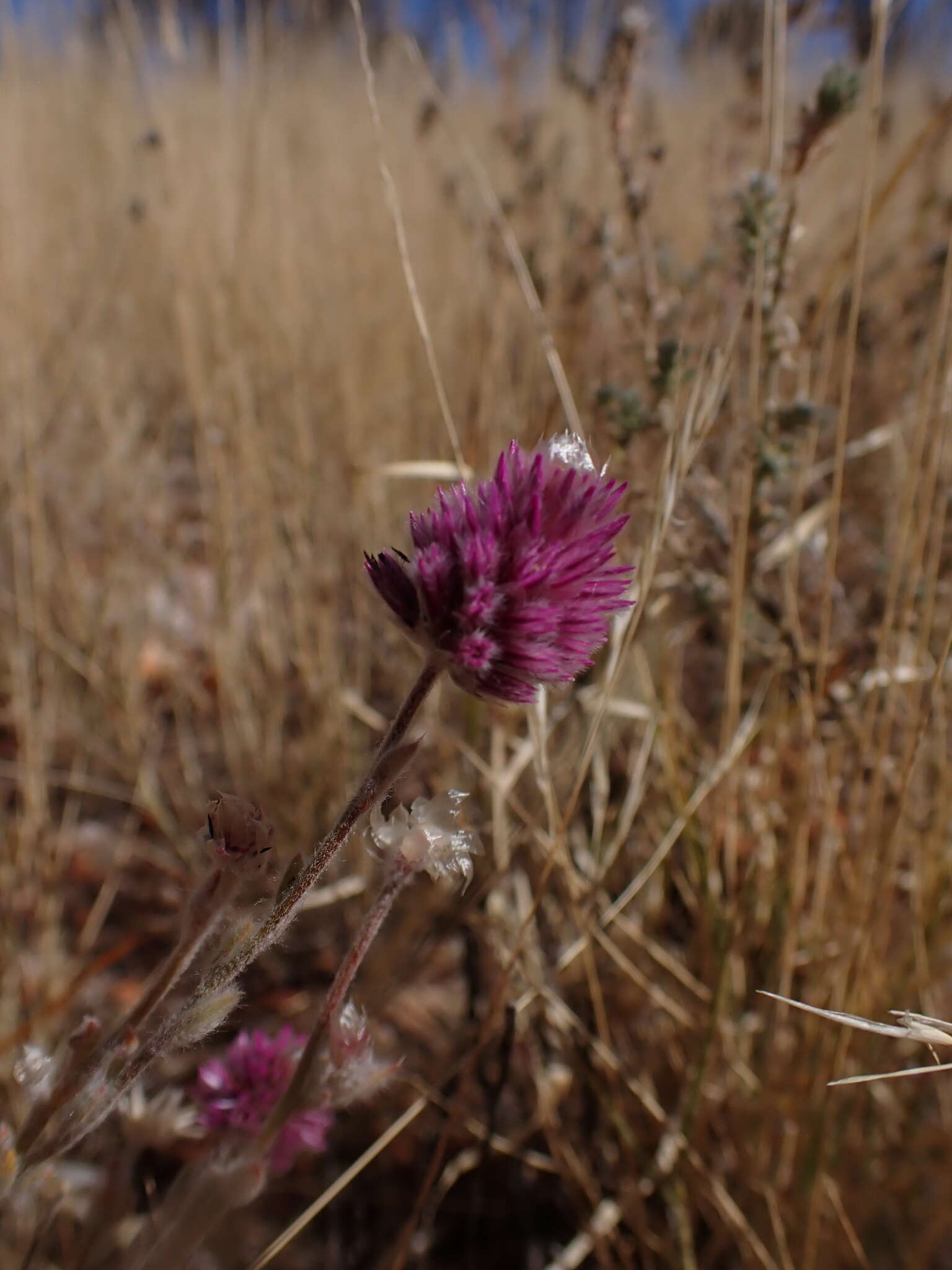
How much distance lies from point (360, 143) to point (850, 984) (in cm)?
402

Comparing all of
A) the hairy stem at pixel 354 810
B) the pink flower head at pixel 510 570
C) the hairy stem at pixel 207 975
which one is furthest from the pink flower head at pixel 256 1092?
the pink flower head at pixel 510 570

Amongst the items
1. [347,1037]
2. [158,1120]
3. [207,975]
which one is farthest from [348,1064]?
[158,1120]

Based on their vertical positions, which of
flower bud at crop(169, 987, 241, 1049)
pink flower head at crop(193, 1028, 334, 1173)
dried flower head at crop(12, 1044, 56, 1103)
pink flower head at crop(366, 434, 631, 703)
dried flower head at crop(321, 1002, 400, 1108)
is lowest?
pink flower head at crop(193, 1028, 334, 1173)

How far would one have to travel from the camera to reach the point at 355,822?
0.44 m

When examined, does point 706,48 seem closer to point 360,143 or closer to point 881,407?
point 881,407

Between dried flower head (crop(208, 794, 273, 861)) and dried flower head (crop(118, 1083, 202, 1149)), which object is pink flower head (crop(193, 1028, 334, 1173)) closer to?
dried flower head (crop(118, 1083, 202, 1149))

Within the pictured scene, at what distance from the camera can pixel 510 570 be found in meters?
0.45

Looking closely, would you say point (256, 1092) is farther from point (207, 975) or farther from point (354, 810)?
point (354, 810)

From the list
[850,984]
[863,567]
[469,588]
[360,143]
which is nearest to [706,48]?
[863,567]

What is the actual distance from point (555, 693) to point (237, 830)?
0.73 m

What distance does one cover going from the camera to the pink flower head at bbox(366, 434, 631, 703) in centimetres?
44

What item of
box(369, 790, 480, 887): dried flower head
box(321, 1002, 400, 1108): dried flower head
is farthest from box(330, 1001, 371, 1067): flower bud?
box(369, 790, 480, 887): dried flower head

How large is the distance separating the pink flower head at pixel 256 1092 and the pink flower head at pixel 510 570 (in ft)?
1.15

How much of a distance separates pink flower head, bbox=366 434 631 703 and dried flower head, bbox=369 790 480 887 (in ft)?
0.38
